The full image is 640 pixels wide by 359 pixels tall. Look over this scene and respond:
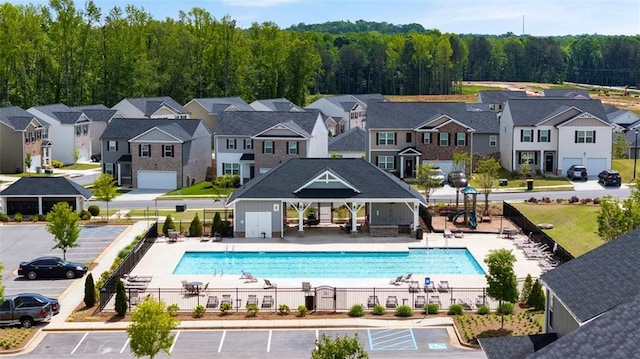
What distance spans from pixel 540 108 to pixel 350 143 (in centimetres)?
1952

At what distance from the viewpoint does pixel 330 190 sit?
56688 mm

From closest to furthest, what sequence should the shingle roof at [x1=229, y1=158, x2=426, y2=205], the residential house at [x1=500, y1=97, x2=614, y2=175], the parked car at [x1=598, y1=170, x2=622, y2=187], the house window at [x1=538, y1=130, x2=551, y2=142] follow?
the shingle roof at [x1=229, y1=158, x2=426, y2=205] < the parked car at [x1=598, y1=170, x2=622, y2=187] < the residential house at [x1=500, y1=97, x2=614, y2=175] < the house window at [x1=538, y1=130, x2=551, y2=142]

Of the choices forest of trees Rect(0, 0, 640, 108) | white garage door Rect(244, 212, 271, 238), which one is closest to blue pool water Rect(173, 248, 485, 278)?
white garage door Rect(244, 212, 271, 238)

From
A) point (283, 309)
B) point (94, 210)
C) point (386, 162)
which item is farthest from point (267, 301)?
point (386, 162)

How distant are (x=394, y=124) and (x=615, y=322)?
62.6 meters

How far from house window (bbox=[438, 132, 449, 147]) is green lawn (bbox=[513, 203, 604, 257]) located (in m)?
16.4

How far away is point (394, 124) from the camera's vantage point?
82.4 m

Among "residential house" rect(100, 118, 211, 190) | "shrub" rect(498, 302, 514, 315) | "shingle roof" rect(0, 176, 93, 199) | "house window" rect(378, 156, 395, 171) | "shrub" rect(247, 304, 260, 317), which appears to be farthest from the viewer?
"house window" rect(378, 156, 395, 171)

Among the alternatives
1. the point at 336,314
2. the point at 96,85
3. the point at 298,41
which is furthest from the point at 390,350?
the point at 298,41

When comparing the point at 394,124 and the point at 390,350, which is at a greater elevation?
the point at 394,124

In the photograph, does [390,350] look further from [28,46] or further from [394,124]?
[28,46]

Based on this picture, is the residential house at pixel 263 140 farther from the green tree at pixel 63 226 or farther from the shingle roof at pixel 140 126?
the green tree at pixel 63 226

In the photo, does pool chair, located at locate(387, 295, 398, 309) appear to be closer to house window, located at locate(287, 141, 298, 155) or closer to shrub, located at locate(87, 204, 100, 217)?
shrub, located at locate(87, 204, 100, 217)

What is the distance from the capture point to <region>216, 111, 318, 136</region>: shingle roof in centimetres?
8031
